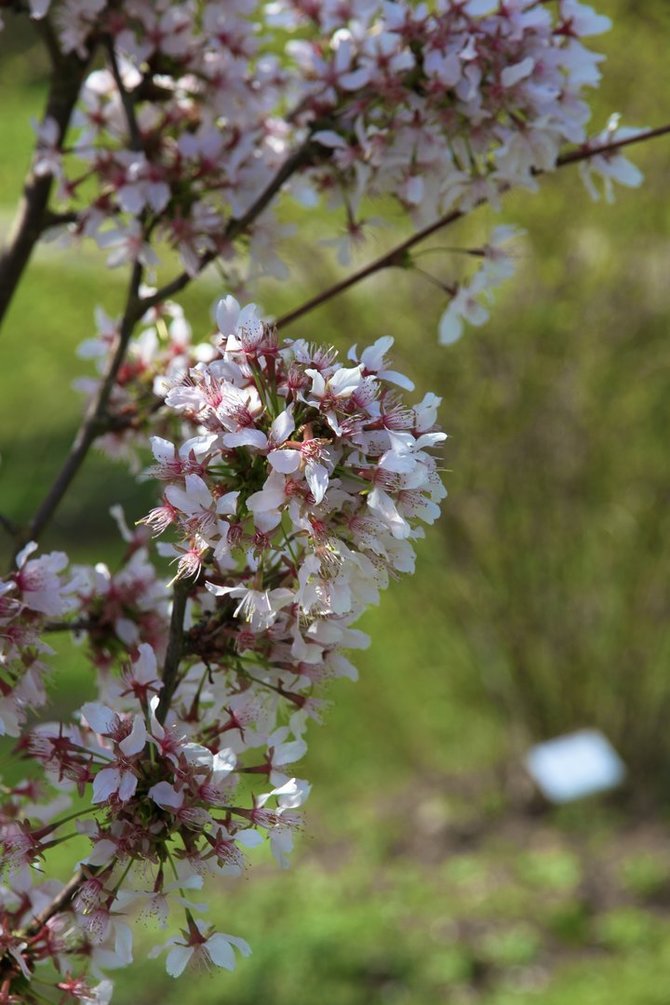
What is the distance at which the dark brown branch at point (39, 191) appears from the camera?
6.68 ft

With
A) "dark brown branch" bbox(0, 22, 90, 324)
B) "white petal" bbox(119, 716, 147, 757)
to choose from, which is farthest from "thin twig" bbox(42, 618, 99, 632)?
"dark brown branch" bbox(0, 22, 90, 324)

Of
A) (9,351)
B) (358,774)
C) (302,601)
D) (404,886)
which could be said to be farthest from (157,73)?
(9,351)

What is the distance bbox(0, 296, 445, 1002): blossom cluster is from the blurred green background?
9.64 ft

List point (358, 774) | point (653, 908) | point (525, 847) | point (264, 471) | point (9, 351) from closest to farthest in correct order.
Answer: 1. point (264, 471)
2. point (653, 908)
3. point (525, 847)
4. point (358, 774)
5. point (9, 351)

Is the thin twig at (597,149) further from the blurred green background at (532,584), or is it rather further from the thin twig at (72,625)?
the blurred green background at (532,584)

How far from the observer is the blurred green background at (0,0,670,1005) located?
4.32m

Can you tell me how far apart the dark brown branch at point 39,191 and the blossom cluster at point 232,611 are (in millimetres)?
901

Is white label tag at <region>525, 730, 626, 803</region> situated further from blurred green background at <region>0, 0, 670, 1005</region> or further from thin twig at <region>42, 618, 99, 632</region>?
thin twig at <region>42, 618, 99, 632</region>

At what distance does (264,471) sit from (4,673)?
1.45 ft

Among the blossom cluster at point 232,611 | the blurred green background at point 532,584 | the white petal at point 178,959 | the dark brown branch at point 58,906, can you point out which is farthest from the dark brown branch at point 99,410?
the blurred green background at point 532,584

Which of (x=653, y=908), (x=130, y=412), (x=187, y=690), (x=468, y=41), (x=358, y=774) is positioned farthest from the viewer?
(x=358, y=774)

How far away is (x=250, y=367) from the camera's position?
3.62 feet

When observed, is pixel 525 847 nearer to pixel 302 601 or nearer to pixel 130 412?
pixel 130 412

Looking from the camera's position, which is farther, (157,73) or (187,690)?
(157,73)
